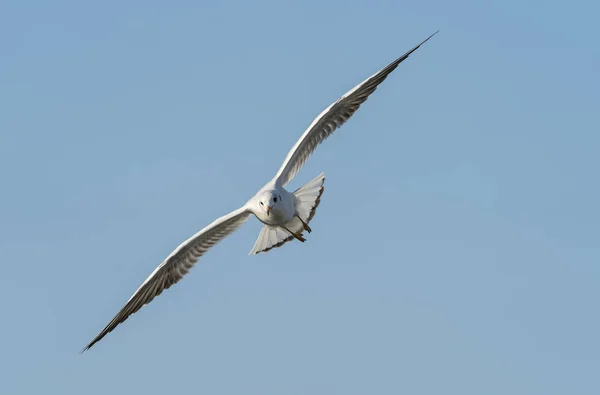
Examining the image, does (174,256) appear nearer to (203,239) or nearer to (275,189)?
(203,239)

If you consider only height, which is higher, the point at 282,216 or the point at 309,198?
the point at 309,198

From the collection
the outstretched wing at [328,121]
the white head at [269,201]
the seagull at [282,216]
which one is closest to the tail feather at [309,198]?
the seagull at [282,216]

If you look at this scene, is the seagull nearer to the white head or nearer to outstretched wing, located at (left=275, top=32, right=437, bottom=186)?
outstretched wing, located at (left=275, top=32, right=437, bottom=186)

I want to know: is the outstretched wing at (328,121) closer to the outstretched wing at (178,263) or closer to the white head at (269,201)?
the white head at (269,201)

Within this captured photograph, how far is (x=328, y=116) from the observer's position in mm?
16109

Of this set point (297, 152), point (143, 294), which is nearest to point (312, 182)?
point (297, 152)

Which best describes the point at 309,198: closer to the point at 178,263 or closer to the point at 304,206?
the point at 304,206

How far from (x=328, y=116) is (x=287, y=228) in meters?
1.83

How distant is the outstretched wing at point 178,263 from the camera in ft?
52.2

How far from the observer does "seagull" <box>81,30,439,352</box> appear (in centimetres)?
1566

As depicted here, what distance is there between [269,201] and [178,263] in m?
2.30

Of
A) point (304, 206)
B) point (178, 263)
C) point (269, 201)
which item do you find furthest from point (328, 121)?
point (178, 263)

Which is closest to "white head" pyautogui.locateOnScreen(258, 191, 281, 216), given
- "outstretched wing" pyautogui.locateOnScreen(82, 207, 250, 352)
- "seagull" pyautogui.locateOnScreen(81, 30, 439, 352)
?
"seagull" pyautogui.locateOnScreen(81, 30, 439, 352)

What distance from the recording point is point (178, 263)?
16391 mm
